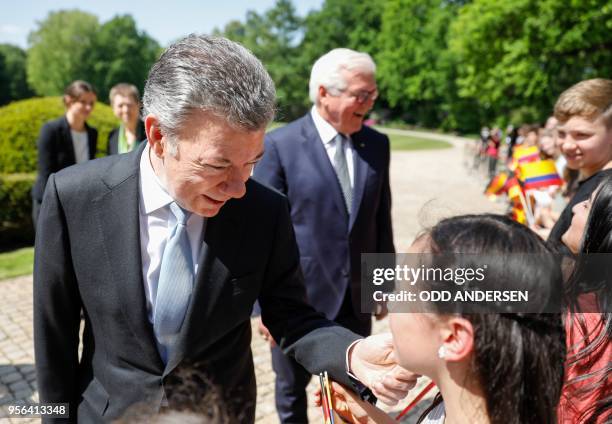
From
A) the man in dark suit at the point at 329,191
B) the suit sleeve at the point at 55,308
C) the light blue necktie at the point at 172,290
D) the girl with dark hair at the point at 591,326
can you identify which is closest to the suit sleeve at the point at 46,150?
the man in dark suit at the point at 329,191

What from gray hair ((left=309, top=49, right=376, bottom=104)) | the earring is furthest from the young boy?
the earring

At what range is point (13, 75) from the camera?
6838 centimetres

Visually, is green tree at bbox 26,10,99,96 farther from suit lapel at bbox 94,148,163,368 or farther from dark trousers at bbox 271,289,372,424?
suit lapel at bbox 94,148,163,368

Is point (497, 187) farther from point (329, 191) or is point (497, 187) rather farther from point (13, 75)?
point (13, 75)

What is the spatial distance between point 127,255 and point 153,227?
6.3 inches

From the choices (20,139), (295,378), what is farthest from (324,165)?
(20,139)

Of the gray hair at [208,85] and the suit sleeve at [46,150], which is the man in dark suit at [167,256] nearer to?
the gray hair at [208,85]

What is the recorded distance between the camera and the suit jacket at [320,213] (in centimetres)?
344

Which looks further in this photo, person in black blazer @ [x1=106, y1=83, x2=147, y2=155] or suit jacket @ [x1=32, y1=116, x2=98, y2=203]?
person in black blazer @ [x1=106, y1=83, x2=147, y2=155]

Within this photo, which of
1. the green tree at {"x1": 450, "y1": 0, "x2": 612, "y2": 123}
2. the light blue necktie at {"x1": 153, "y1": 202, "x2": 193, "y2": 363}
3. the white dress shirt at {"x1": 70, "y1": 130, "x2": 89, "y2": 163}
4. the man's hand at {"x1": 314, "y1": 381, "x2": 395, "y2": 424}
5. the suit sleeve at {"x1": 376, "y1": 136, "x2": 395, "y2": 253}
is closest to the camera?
the man's hand at {"x1": 314, "y1": 381, "x2": 395, "y2": 424}

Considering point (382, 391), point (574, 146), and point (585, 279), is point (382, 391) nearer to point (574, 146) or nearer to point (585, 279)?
point (585, 279)

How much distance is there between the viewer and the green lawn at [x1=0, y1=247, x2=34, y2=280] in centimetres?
762

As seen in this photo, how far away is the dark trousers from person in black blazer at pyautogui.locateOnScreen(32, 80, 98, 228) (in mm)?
3561

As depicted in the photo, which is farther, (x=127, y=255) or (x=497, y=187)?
(x=497, y=187)
